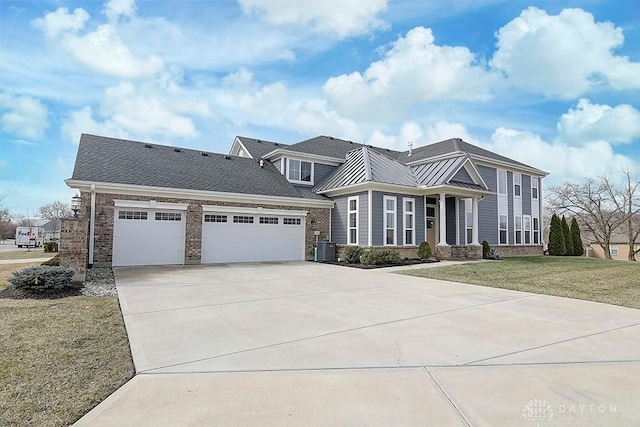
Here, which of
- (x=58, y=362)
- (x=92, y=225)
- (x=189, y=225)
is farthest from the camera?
(x=189, y=225)

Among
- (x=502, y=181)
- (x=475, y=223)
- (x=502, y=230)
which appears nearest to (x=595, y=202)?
(x=502, y=181)

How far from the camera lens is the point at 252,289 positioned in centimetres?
887

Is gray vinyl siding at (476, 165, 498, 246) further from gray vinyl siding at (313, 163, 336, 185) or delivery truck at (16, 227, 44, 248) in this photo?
delivery truck at (16, 227, 44, 248)

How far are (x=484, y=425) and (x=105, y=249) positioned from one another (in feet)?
46.0

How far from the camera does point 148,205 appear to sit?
13898 millimetres

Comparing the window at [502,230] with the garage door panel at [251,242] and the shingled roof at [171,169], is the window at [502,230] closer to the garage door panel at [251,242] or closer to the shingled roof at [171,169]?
the shingled roof at [171,169]

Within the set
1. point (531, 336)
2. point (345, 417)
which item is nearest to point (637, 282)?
point (531, 336)

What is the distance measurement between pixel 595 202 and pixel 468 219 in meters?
19.2

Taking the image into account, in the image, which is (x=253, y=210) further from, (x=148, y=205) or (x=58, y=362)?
(x=58, y=362)

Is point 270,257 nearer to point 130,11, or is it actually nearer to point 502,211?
point 130,11

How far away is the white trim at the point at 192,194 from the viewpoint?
1307 centimetres

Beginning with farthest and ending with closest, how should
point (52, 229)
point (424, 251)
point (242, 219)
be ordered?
point (52, 229)
point (424, 251)
point (242, 219)

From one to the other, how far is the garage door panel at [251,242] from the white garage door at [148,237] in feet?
3.69

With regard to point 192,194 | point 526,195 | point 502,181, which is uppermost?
point 502,181
